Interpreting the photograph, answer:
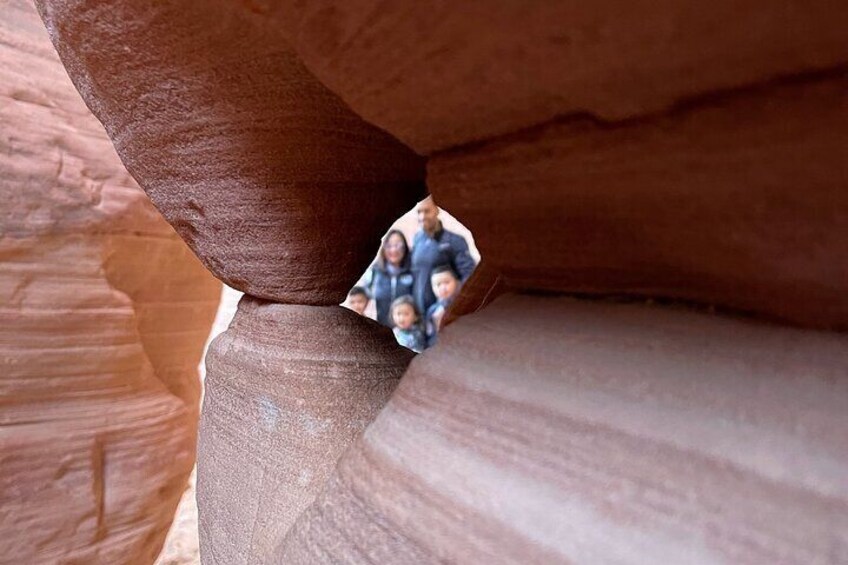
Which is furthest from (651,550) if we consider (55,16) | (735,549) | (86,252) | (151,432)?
(151,432)

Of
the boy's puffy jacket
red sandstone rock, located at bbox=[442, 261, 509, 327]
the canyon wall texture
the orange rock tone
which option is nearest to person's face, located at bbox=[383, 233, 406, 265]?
the boy's puffy jacket

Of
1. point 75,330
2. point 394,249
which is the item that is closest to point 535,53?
point 75,330

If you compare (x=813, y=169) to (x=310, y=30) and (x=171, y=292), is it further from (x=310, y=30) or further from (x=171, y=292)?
(x=171, y=292)

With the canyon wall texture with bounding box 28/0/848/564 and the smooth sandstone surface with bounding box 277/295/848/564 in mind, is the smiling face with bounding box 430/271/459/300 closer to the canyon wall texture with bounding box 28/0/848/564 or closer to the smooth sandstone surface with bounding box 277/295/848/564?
the canyon wall texture with bounding box 28/0/848/564

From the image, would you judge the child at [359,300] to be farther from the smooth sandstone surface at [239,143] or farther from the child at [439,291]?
the smooth sandstone surface at [239,143]

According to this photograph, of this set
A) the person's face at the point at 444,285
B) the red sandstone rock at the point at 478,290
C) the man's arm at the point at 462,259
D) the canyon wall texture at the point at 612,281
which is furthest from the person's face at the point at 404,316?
the canyon wall texture at the point at 612,281

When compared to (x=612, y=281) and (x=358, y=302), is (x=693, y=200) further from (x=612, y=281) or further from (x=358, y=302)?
(x=358, y=302)
